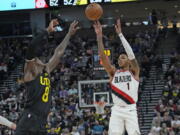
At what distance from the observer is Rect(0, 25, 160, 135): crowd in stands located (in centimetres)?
2194

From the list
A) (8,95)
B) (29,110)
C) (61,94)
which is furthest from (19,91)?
(29,110)

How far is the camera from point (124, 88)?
29.9 feet

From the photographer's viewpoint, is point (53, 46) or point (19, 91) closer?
point (19, 91)

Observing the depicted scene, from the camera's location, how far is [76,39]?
104 feet

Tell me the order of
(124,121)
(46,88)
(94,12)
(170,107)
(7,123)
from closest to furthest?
(46,88), (7,123), (124,121), (94,12), (170,107)

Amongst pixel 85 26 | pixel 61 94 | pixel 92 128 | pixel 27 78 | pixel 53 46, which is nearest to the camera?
pixel 27 78

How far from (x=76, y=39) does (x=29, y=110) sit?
81.5 ft

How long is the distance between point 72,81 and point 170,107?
21.9 feet

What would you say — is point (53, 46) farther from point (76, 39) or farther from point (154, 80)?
point (154, 80)

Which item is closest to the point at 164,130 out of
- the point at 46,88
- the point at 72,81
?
the point at 72,81

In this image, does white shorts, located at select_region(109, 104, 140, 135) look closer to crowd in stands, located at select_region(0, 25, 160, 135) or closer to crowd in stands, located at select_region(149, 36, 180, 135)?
crowd in stands, located at select_region(149, 36, 180, 135)

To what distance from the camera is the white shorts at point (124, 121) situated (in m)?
8.95

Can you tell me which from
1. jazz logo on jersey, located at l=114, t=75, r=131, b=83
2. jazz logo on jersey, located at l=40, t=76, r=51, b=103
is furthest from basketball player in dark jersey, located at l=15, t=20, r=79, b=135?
jazz logo on jersey, located at l=114, t=75, r=131, b=83

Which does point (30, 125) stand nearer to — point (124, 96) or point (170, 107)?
point (124, 96)
